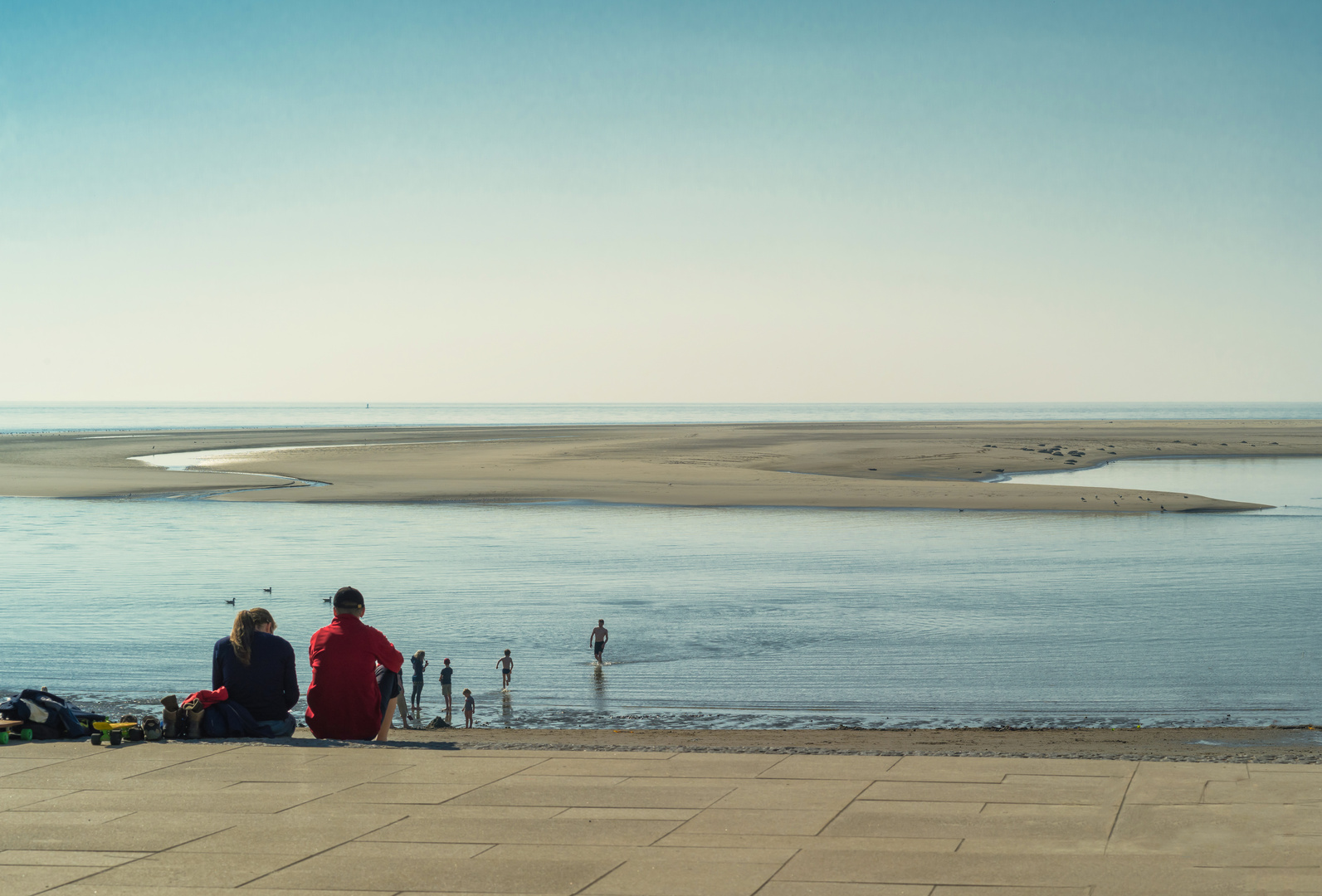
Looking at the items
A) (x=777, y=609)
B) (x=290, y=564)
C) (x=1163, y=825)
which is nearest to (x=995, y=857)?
(x=1163, y=825)

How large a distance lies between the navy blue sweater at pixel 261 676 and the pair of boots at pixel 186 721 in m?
0.26

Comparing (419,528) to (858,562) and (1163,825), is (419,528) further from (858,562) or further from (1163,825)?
(1163,825)

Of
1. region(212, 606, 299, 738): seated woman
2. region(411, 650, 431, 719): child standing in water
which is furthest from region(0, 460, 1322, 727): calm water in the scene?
region(212, 606, 299, 738): seated woman

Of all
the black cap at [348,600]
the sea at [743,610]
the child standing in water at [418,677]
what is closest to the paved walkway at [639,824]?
the black cap at [348,600]

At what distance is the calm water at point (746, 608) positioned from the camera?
17.4 metres

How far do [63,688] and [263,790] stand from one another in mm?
11979

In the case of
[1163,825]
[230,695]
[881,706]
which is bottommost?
[881,706]

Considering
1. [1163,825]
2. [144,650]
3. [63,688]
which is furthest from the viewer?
[144,650]

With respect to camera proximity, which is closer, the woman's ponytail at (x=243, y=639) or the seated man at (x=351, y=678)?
the seated man at (x=351, y=678)

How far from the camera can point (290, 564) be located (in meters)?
31.4

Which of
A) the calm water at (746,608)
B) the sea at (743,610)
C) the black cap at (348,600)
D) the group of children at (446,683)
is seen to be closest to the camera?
the black cap at (348,600)

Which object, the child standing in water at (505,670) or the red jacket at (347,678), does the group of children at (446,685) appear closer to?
the child standing in water at (505,670)

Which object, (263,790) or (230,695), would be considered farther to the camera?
(230,695)

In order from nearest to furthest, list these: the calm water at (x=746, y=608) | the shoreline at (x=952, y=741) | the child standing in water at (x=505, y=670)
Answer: the shoreline at (x=952, y=741)
the calm water at (x=746, y=608)
the child standing in water at (x=505, y=670)
